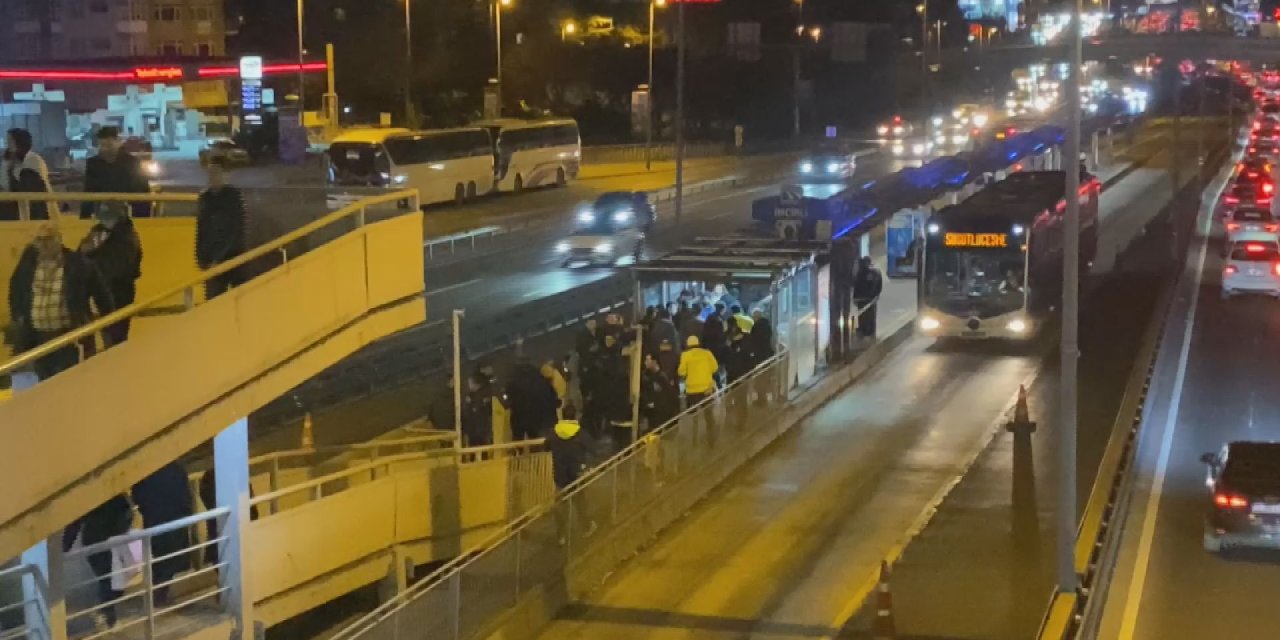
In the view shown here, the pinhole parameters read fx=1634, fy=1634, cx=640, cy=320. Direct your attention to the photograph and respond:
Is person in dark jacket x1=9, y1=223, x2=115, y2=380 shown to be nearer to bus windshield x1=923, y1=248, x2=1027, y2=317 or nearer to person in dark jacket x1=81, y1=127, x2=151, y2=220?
person in dark jacket x1=81, y1=127, x2=151, y2=220

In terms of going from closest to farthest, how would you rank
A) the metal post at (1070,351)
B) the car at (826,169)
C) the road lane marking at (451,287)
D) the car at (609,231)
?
the metal post at (1070,351) < the road lane marking at (451,287) < the car at (609,231) < the car at (826,169)

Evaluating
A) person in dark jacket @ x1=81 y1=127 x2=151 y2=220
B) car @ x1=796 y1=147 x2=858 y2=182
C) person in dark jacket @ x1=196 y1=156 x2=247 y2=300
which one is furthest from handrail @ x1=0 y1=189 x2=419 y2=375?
car @ x1=796 y1=147 x2=858 y2=182

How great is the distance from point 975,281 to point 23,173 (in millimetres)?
23785

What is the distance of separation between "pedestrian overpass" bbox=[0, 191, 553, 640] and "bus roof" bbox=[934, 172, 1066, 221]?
19.6 m

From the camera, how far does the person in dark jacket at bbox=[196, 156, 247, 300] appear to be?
1130 cm

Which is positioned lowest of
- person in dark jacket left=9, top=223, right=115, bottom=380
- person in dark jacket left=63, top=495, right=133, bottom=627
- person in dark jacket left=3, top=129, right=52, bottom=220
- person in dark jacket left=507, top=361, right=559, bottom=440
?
person in dark jacket left=507, top=361, right=559, bottom=440

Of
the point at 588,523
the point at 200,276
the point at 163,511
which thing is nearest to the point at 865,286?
the point at 588,523

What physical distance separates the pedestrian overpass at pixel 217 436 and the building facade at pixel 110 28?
7390cm

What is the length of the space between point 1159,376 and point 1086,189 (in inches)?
610

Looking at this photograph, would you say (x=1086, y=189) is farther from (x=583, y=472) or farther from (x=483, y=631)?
(x=483, y=631)

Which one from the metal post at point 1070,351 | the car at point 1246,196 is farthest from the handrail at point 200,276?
the car at point 1246,196

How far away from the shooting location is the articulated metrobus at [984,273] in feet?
109

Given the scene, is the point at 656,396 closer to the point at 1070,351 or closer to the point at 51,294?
the point at 1070,351

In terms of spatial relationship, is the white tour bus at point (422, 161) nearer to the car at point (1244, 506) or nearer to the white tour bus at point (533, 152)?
the white tour bus at point (533, 152)
